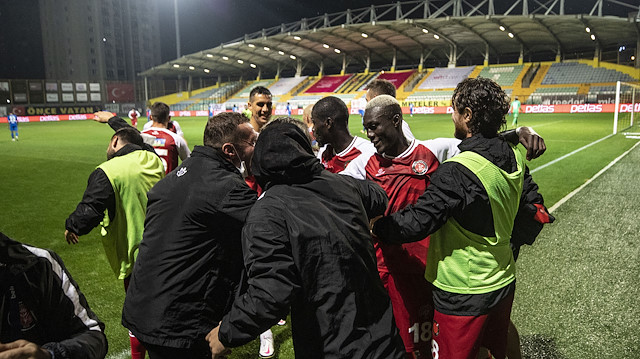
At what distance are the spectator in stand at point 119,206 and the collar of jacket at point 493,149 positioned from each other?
2425mm

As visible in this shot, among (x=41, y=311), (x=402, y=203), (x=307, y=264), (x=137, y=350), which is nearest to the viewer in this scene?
(x=41, y=311)

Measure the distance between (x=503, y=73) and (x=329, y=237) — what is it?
53.4m

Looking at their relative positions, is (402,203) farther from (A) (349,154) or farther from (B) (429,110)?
(B) (429,110)

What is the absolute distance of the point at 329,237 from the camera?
1.84 m

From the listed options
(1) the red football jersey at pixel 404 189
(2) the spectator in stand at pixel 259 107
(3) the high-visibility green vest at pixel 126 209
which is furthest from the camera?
(2) the spectator in stand at pixel 259 107

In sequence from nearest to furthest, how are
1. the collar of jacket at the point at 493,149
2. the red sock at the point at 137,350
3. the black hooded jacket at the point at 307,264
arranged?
the black hooded jacket at the point at 307,264, the collar of jacket at the point at 493,149, the red sock at the point at 137,350

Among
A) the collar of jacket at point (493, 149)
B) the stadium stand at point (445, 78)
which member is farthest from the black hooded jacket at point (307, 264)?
the stadium stand at point (445, 78)

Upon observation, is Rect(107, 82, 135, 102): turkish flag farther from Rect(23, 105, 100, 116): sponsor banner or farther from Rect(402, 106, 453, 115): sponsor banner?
Rect(402, 106, 453, 115): sponsor banner

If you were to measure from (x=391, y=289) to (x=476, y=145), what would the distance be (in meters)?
1.13

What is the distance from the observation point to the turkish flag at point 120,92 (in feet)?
210

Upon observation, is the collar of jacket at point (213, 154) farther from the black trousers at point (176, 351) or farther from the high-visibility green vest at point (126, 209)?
the high-visibility green vest at point (126, 209)

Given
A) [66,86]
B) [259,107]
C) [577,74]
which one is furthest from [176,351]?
[66,86]

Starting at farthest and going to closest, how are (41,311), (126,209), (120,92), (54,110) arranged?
(120,92) → (54,110) → (126,209) → (41,311)

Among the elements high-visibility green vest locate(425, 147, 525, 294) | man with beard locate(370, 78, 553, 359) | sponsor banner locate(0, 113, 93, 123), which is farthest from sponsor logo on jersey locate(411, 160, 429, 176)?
sponsor banner locate(0, 113, 93, 123)
